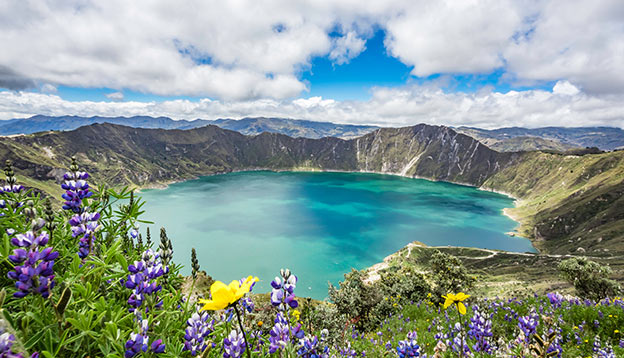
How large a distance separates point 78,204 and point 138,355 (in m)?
2.49

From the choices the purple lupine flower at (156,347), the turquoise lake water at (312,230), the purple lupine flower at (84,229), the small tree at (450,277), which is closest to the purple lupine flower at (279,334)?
the purple lupine flower at (156,347)

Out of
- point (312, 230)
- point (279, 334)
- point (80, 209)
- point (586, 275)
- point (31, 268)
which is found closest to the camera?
point (31, 268)

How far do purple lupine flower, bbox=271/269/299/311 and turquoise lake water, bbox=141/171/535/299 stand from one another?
232 feet

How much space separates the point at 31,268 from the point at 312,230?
118402 millimetres

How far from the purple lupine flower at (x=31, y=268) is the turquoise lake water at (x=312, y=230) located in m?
71.2

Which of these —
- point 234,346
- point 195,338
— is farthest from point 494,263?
point 195,338

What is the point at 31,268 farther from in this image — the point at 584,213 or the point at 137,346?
the point at 584,213

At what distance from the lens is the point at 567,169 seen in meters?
189

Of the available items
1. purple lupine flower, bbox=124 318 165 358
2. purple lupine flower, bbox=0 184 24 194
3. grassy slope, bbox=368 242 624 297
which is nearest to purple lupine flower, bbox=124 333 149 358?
purple lupine flower, bbox=124 318 165 358

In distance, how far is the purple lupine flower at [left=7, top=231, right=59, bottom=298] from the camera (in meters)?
1.87

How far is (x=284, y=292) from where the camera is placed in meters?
2.81

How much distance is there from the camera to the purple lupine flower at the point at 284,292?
106 inches

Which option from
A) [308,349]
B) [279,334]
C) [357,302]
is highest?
[279,334]

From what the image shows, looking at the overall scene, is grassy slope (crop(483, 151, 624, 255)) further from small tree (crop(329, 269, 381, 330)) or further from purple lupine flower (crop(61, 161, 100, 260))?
purple lupine flower (crop(61, 161, 100, 260))
